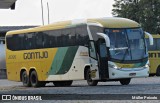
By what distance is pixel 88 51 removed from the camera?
26.7 m

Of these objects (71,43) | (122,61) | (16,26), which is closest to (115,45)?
(122,61)

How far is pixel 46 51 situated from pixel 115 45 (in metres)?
4.69

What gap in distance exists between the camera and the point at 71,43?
27797mm

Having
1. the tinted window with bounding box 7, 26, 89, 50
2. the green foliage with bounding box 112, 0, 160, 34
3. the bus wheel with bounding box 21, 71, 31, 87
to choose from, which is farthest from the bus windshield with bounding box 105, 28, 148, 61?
the green foliage with bounding box 112, 0, 160, 34

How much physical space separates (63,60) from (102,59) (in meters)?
2.82

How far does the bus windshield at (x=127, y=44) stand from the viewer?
26250 mm

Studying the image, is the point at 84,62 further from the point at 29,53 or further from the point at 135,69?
the point at 29,53

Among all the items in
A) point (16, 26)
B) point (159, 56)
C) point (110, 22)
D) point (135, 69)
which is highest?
point (110, 22)

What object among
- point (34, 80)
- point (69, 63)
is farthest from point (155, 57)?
point (69, 63)

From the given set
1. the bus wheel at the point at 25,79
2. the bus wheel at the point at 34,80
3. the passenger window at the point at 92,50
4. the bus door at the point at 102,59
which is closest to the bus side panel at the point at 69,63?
the passenger window at the point at 92,50

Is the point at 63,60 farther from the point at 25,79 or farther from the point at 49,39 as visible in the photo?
the point at 25,79

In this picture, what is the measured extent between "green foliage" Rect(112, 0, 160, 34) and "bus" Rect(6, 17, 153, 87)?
41.2 meters

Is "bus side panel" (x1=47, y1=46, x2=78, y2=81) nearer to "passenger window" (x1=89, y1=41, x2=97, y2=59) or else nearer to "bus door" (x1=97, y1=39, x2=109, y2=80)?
"passenger window" (x1=89, y1=41, x2=97, y2=59)

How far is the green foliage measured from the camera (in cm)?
7094
